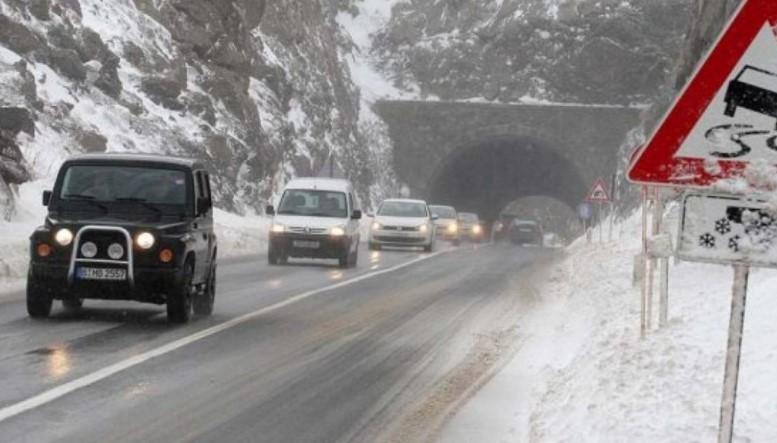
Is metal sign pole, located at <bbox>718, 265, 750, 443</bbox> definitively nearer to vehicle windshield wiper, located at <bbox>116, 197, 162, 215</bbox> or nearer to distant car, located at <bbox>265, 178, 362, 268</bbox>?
vehicle windshield wiper, located at <bbox>116, 197, 162, 215</bbox>

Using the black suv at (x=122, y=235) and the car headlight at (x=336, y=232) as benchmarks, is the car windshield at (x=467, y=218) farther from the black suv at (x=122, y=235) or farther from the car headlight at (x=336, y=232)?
the black suv at (x=122, y=235)

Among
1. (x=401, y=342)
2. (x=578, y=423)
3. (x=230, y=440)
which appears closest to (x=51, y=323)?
(x=401, y=342)

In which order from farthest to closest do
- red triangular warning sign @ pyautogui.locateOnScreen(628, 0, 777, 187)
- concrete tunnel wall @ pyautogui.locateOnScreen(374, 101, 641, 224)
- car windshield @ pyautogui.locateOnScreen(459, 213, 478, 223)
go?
concrete tunnel wall @ pyautogui.locateOnScreen(374, 101, 641, 224) < car windshield @ pyautogui.locateOnScreen(459, 213, 478, 223) < red triangular warning sign @ pyautogui.locateOnScreen(628, 0, 777, 187)

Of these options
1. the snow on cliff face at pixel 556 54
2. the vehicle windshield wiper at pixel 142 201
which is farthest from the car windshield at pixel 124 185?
the snow on cliff face at pixel 556 54

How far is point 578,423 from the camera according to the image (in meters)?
6.87

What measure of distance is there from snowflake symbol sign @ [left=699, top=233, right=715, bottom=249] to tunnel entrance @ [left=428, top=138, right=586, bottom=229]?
62771mm

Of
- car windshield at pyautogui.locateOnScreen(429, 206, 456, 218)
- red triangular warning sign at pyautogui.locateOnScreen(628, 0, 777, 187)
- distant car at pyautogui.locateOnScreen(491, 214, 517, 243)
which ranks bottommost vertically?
distant car at pyautogui.locateOnScreen(491, 214, 517, 243)

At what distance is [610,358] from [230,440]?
126 inches

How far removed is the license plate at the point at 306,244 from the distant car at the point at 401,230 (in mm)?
10189

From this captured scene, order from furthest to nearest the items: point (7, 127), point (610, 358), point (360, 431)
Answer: point (7, 127) → point (610, 358) → point (360, 431)

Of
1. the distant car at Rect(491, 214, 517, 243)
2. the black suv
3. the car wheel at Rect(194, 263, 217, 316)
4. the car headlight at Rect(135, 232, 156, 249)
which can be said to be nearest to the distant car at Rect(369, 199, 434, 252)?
the car wheel at Rect(194, 263, 217, 316)

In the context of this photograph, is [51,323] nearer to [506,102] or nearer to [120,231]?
[120,231]

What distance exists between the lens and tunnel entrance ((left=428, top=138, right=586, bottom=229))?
69750mm

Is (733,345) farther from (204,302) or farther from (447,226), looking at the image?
(447,226)
